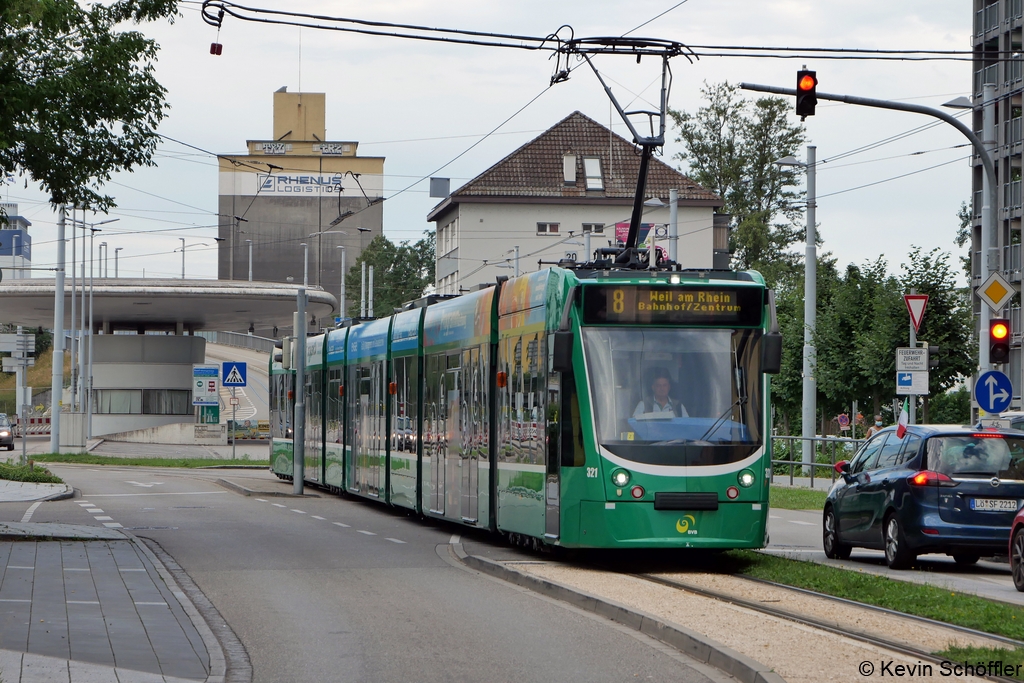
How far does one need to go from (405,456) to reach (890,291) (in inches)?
867

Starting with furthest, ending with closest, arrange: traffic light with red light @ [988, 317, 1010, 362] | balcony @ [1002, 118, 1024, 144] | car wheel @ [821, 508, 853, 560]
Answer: balcony @ [1002, 118, 1024, 144]
traffic light with red light @ [988, 317, 1010, 362]
car wheel @ [821, 508, 853, 560]

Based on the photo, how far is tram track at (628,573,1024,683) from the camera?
970 cm

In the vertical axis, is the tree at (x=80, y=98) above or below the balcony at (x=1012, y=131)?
below

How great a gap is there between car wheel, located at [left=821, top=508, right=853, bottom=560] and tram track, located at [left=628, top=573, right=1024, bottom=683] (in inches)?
153

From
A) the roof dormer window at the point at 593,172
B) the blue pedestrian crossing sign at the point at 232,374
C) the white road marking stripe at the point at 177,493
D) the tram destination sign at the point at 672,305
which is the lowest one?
the white road marking stripe at the point at 177,493

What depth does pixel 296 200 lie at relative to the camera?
4439 inches

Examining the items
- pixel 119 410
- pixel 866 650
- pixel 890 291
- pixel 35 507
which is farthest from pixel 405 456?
pixel 119 410

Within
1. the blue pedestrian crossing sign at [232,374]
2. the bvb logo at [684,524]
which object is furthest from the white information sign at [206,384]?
the bvb logo at [684,524]

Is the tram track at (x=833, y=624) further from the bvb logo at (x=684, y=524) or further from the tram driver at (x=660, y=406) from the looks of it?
the tram driver at (x=660, y=406)

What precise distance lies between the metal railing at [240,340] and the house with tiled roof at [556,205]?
19.5 m

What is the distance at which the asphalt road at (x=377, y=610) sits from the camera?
9.45 m

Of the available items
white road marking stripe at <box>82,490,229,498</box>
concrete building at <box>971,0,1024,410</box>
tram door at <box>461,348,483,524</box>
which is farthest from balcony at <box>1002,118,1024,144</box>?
tram door at <box>461,348,483,524</box>

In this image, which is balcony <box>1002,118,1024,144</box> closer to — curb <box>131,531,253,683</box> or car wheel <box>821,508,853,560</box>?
car wheel <box>821,508,853,560</box>

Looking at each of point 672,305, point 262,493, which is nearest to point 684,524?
point 672,305
